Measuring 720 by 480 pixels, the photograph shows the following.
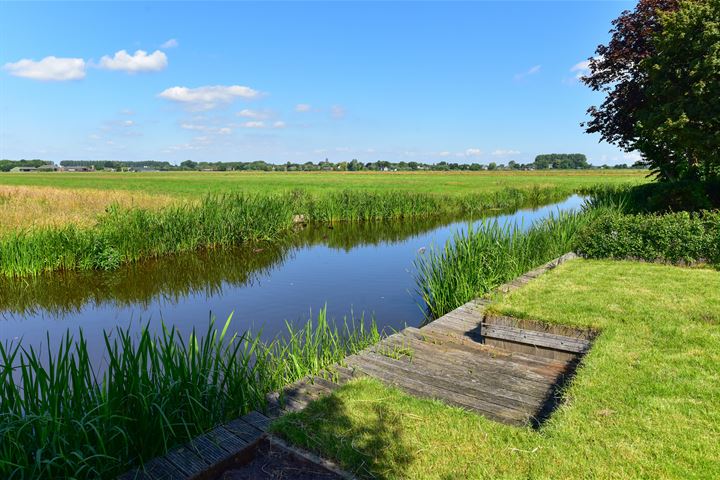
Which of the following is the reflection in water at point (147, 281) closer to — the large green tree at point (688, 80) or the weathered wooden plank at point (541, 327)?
the weathered wooden plank at point (541, 327)

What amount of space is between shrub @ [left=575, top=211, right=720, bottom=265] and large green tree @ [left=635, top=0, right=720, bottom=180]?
15.5 feet

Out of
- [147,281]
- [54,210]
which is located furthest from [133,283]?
[54,210]

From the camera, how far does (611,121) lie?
2012cm

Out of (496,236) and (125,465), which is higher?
(496,236)

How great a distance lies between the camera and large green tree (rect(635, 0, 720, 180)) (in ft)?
44.4

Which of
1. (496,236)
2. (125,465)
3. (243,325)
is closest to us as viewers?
(125,465)

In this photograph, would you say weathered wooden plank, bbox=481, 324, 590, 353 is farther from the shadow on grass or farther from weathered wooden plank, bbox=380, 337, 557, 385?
the shadow on grass

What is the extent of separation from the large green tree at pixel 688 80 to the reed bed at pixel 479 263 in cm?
657

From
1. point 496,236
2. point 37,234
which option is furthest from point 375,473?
point 37,234

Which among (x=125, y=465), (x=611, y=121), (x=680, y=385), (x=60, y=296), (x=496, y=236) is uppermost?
(x=611, y=121)

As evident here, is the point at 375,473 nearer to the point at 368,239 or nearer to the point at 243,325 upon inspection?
the point at 243,325

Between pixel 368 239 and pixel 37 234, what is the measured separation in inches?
480

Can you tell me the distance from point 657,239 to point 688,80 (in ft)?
25.3

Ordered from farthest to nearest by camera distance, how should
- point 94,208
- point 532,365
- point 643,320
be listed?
point 94,208 < point 643,320 < point 532,365
